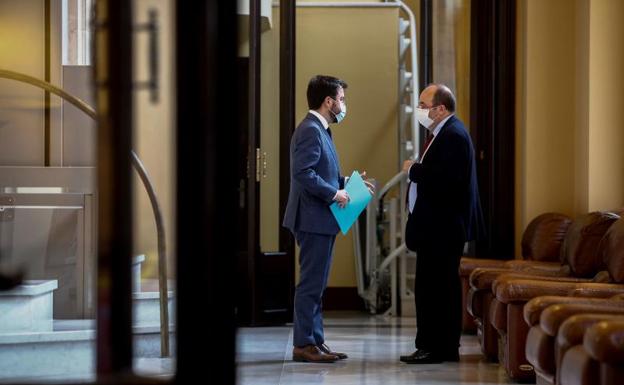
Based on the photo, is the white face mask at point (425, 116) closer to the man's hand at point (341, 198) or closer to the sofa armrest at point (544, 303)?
the man's hand at point (341, 198)

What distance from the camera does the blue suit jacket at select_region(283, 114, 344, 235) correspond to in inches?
214

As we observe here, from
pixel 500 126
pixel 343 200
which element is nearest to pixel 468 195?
pixel 343 200

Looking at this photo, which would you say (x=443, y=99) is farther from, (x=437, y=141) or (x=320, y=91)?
(x=320, y=91)

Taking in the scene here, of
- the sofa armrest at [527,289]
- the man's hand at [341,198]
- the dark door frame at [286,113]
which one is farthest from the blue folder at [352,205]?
the dark door frame at [286,113]

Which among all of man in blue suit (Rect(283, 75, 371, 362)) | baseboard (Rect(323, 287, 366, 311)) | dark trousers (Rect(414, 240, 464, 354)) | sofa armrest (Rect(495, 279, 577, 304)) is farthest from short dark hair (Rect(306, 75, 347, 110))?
baseboard (Rect(323, 287, 366, 311))

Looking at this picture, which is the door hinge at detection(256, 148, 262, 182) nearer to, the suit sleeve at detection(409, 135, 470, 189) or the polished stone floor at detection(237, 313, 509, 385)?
the polished stone floor at detection(237, 313, 509, 385)

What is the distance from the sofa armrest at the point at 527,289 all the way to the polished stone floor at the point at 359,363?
0.44m

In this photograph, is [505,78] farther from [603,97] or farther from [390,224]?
[390,224]

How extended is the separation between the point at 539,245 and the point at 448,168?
1066 mm

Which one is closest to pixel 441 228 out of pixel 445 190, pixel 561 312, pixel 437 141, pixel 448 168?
pixel 445 190

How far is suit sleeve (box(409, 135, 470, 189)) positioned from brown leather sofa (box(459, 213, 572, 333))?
32.4 inches

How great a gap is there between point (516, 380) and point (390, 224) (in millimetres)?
3297

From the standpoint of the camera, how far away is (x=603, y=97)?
6.23m

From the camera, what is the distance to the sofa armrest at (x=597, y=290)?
14.6 ft
